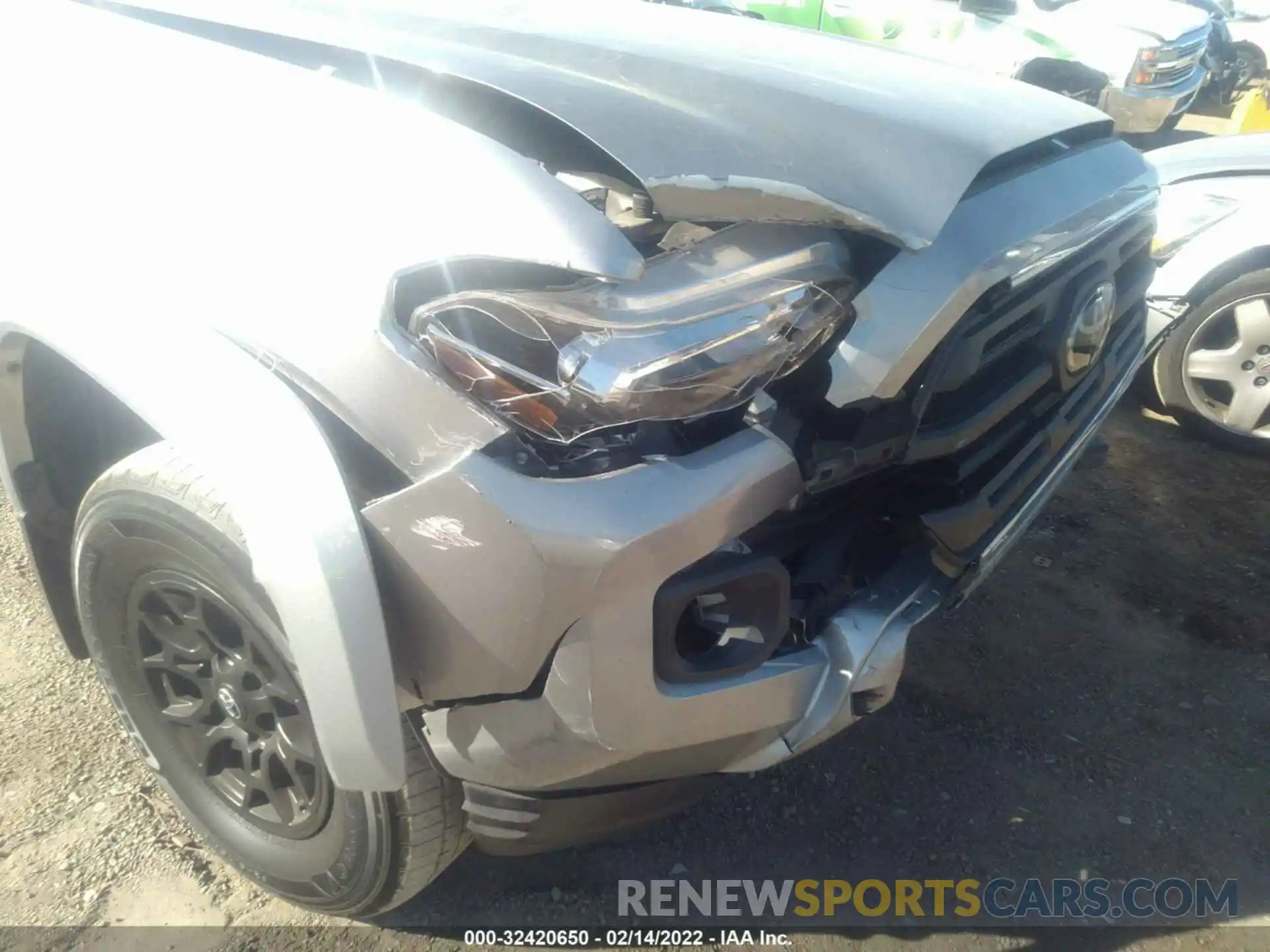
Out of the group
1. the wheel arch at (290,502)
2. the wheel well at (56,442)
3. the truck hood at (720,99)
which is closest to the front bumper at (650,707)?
the wheel arch at (290,502)

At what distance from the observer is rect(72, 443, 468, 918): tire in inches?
62.7

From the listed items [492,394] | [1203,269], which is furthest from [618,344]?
[1203,269]

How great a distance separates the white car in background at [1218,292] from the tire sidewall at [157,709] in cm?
338

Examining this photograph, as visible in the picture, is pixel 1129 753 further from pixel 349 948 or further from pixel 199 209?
pixel 199 209

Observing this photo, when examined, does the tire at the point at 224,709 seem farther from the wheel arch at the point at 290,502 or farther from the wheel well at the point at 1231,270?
the wheel well at the point at 1231,270

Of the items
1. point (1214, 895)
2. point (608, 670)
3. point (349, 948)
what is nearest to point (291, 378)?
point (608, 670)

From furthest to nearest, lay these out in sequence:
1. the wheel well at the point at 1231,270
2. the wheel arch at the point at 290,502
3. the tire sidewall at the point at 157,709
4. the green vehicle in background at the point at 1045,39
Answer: the green vehicle in background at the point at 1045,39, the wheel well at the point at 1231,270, the tire sidewall at the point at 157,709, the wheel arch at the point at 290,502

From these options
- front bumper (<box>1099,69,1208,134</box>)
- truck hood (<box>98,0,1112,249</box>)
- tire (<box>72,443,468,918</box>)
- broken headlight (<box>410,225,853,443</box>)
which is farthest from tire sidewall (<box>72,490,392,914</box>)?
front bumper (<box>1099,69,1208,134</box>)

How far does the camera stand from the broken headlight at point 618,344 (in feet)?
4.48

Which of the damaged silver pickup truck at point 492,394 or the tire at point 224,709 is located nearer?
the damaged silver pickup truck at point 492,394

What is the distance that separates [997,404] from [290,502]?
4.34 ft

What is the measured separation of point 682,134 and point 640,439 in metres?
0.62

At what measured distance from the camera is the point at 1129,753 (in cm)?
252

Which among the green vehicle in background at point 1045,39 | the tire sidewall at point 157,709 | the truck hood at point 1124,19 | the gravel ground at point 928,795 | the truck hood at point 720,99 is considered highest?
the truck hood at point 720,99
